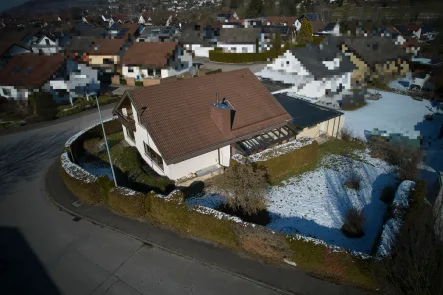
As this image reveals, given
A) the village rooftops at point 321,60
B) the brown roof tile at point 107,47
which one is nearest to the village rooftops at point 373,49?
the village rooftops at point 321,60

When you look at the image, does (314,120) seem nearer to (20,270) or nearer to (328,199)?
(328,199)

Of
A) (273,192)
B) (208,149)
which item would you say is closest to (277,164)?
(273,192)

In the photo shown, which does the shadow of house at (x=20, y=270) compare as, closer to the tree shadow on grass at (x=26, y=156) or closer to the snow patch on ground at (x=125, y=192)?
the snow patch on ground at (x=125, y=192)

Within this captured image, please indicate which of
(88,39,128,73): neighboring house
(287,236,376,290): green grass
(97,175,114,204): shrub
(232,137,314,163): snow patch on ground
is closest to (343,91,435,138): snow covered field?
(232,137,314,163): snow patch on ground

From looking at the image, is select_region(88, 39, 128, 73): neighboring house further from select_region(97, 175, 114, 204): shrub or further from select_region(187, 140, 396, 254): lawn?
select_region(187, 140, 396, 254): lawn

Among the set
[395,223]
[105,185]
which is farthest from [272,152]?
[105,185]

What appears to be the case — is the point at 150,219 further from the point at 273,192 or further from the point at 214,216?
the point at 273,192
